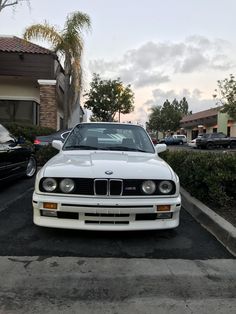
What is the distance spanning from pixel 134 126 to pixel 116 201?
2641 mm

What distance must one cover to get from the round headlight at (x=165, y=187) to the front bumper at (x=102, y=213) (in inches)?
4.1

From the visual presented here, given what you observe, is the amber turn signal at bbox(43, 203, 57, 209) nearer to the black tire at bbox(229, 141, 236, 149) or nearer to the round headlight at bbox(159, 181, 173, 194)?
the round headlight at bbox(159, 181, 173, 194)

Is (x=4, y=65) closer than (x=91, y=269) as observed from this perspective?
No

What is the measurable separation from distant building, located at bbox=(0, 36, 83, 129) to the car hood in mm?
14332

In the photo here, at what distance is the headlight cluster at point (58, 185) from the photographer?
468 centimetres

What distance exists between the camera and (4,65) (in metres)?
18.6

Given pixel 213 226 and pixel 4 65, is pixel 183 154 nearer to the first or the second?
pixel 213 226

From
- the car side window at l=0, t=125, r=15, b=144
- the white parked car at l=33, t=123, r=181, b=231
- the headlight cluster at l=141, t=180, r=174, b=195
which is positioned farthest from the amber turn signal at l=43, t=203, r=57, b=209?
the car side window at l=0, t=125, r=15, b=144

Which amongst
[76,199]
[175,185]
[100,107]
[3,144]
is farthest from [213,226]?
[100,107]

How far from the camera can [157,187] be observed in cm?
478

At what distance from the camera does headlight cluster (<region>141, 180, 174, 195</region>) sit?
473cm

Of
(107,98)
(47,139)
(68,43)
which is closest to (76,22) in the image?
(68,43)

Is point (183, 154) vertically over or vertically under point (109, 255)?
over

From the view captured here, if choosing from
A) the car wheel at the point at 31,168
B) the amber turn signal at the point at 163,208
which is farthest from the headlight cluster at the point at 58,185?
the car wheel at the point at 31,168
